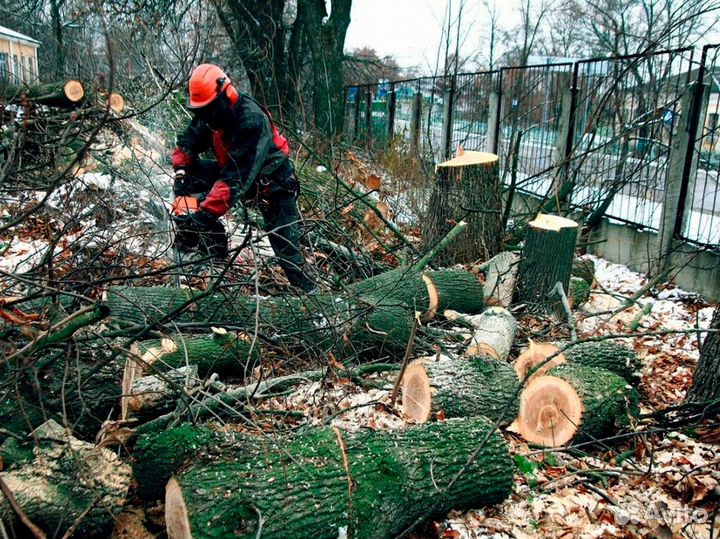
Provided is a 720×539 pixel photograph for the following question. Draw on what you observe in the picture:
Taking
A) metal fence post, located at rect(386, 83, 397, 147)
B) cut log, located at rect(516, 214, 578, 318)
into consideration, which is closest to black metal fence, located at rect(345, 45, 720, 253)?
cut log, located at rect(516, 214, 578, 318)

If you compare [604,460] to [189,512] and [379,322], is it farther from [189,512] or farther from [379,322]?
[189,512]

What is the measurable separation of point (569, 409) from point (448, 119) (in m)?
8.94

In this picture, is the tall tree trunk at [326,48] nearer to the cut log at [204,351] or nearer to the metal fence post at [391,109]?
the metal fence post at [391,109]

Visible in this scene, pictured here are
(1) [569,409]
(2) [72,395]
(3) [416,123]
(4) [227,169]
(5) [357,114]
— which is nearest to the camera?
(2) [72,395]

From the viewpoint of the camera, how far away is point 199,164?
541 cm

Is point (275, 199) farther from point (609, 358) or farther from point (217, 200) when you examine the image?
point (609, 358)

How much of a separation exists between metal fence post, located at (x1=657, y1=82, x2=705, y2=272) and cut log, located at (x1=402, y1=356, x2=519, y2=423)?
345 cm

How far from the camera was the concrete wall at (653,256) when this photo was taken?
5.93 metres

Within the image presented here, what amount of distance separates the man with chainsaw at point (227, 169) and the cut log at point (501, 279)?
5.22ft

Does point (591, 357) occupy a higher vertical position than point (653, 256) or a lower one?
lower

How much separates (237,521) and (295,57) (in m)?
16.0

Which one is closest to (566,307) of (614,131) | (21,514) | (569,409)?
(569,409)

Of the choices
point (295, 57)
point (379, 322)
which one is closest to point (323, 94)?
point (295, 57)

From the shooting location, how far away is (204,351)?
3818mm
